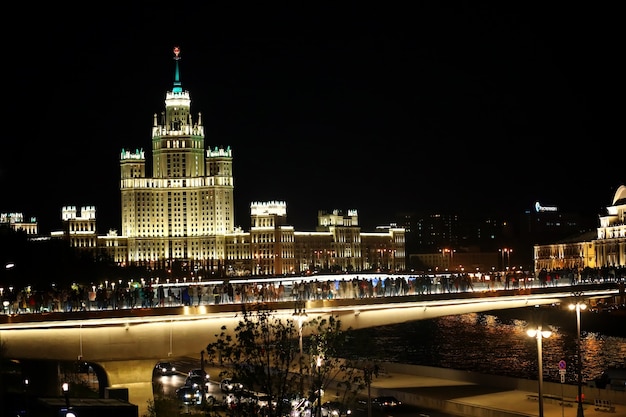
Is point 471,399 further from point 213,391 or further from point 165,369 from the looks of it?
point 165,369

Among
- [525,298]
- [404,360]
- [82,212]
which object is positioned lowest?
[404,360]

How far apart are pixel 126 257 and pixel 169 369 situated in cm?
13332

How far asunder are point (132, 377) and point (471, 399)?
50.2ft

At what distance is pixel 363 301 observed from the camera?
162 ft

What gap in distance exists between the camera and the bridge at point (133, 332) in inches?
1593

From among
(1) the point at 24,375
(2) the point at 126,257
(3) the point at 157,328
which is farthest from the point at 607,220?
(3) the point at 157,328

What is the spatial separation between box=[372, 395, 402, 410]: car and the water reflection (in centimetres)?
1503

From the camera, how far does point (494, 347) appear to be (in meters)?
82.7

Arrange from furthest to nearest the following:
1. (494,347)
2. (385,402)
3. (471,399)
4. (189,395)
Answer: (494,347) < (471,399) < (189,395) < (385,402)

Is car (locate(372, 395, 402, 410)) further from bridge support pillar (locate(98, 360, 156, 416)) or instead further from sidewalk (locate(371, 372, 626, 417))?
bridge support pillar (locate(98, 360, 156, 416))

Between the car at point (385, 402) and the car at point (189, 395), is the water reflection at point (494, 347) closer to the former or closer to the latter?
the car at point (385, 402)

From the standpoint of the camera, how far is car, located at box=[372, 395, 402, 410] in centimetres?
4638

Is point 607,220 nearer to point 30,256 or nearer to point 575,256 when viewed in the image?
point 575,256

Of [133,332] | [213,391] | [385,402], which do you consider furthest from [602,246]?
[133,332]
